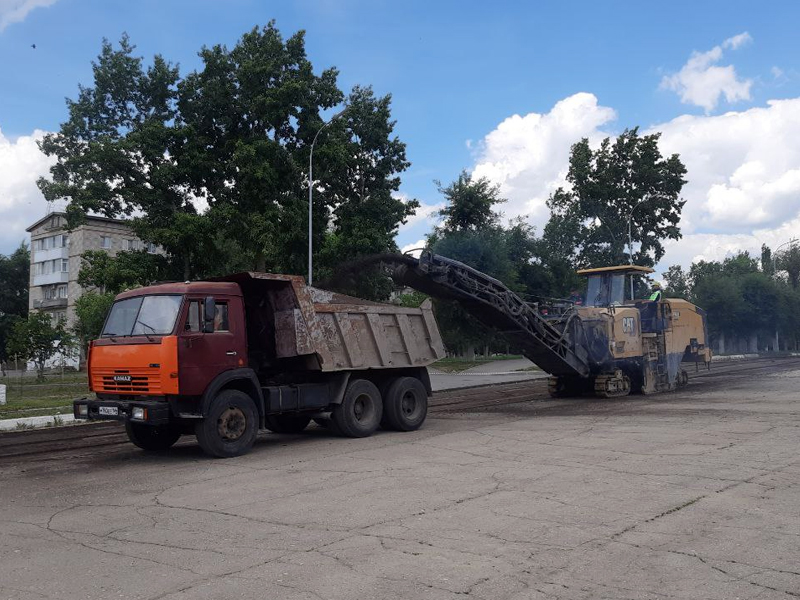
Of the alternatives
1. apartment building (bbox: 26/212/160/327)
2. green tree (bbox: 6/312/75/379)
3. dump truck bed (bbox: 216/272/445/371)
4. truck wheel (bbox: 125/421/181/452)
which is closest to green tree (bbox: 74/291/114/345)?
green tree (bbox: 6/312/75/379)

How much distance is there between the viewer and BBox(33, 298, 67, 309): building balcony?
71.2 metres

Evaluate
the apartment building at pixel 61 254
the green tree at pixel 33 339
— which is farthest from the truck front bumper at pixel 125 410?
the apartment building at pixel 61 254

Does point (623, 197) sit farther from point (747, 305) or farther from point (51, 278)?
point (51, 278)

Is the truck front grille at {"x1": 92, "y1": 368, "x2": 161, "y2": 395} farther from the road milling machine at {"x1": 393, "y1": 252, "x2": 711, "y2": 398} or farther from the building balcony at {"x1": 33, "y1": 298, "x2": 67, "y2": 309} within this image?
the building balcony at {"x1": 33, "y1": 298, "x2": 67, "y2": 309}

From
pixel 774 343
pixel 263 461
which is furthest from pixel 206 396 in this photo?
pixel 774 343

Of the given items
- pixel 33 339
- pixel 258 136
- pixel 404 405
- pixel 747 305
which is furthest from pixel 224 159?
pixel 747 305

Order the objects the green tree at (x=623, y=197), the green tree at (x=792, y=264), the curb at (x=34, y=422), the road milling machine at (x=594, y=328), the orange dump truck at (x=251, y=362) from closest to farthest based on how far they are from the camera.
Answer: the orange dump truck at (x=251, y=362) < the curb at (x=34, y=422) < the road milling machine at (x=594, y=328) < the green tree at (x=623, y=197) < the green tree at (x=792, y=264)

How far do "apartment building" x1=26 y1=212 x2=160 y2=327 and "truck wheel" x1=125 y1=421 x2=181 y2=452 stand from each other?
5991 centimetres

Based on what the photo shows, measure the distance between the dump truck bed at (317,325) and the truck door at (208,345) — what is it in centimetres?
81

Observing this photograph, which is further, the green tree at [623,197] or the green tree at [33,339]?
the green tree at [623,197]

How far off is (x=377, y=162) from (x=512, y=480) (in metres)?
27.6

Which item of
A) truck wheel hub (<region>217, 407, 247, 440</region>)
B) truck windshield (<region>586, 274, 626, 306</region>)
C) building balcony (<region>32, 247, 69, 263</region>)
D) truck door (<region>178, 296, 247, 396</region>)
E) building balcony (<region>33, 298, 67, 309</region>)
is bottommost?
truck wheel hub (<region>217, 407, 247, 440</region>)

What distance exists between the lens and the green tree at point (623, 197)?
174 feet

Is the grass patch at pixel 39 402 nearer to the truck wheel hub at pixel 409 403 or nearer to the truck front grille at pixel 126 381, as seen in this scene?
the truck front grille at pixel 126 381
